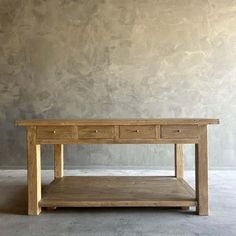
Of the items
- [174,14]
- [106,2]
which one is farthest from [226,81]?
[106,2]

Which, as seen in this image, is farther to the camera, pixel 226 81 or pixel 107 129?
pixel 226 81

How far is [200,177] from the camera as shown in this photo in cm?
319

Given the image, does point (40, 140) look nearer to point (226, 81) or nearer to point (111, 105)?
point (111, 105)

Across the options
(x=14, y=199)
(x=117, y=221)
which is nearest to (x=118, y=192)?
(x=117, y=221)

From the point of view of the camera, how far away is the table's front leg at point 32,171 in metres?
3.21

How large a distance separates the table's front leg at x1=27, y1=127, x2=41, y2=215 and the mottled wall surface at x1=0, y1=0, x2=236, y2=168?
2381 mm

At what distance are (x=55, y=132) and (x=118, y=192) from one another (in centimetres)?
86

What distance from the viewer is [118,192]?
11.6ft

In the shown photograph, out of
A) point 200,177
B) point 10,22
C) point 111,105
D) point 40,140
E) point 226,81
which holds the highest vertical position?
point 10,22

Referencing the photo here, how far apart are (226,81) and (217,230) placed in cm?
312

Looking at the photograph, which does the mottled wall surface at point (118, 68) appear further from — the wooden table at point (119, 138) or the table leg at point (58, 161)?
the wooden table at point (119, 138)

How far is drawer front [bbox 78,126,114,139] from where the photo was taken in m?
3.20

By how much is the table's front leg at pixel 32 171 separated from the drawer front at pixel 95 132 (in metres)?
0.41

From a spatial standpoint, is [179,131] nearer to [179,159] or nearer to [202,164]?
[202,164]
